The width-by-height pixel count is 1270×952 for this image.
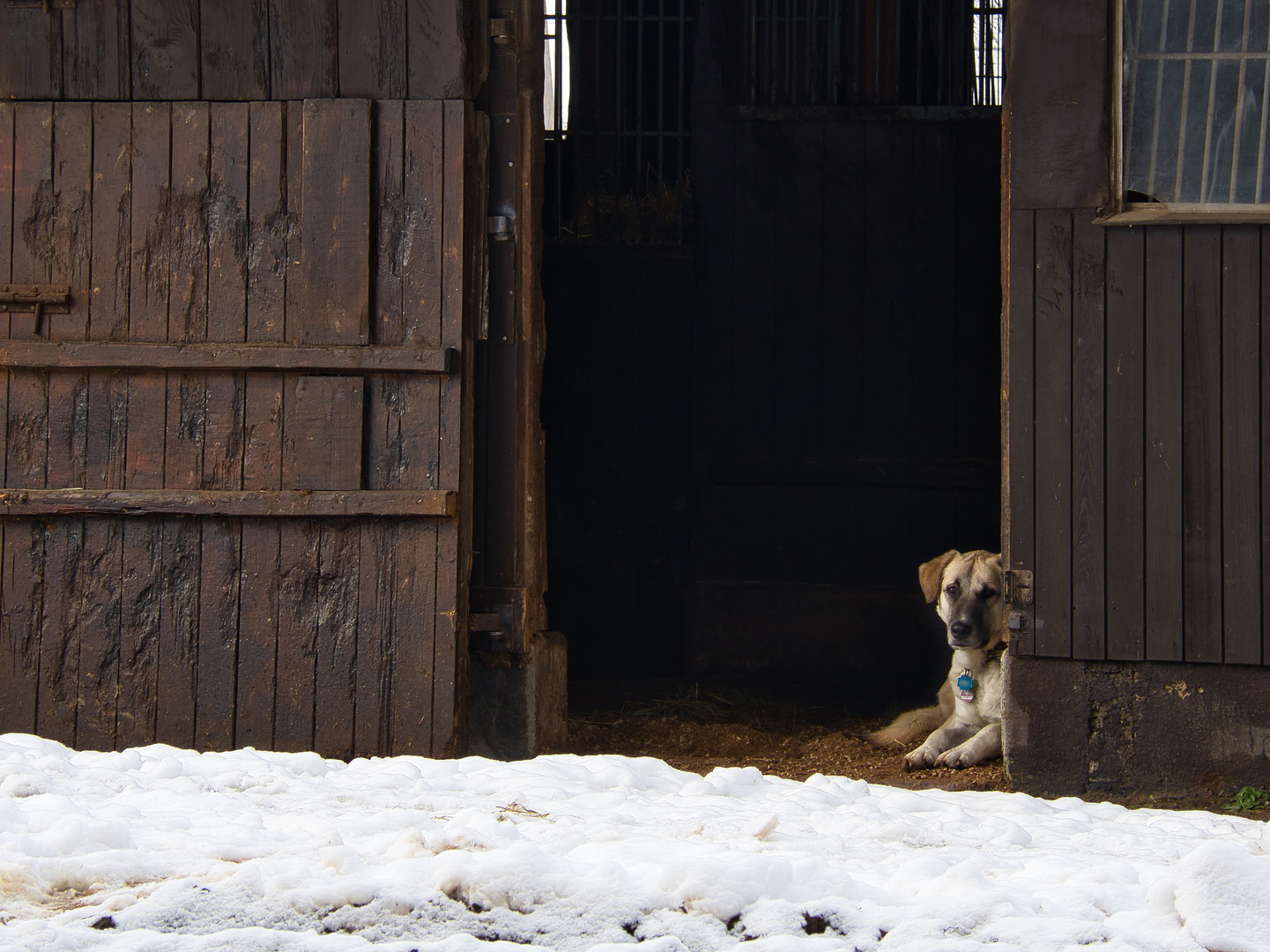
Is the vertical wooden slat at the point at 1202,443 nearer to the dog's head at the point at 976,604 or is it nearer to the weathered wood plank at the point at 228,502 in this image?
the dog's head at the point at 976,604

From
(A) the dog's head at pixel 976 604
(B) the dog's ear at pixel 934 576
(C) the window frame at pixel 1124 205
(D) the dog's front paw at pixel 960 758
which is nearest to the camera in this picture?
(C) the window frame at pixel 1124 205

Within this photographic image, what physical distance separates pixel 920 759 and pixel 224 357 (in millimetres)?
3167

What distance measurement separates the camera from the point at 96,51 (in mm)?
4113

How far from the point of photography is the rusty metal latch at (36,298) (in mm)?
4066

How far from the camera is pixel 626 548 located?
741 cm

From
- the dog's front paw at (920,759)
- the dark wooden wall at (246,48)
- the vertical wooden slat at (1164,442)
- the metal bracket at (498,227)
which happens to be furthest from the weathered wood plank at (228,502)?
the vertical wooden slat at (1164,442)

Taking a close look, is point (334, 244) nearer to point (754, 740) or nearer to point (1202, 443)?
point (754, 740)

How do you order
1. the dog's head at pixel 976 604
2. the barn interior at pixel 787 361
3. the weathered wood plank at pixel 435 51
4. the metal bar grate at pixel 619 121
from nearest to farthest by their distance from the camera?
1. the weathered wood plank at pixel 435 51
2. the dog's head at pixel 976 604
3. the barn interior at pixel 787 361
4. the metal bar grate at pixel 619 121

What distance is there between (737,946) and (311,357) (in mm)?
2851

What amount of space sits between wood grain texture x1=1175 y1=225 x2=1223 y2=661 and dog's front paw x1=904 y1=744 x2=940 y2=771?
3.69 feet

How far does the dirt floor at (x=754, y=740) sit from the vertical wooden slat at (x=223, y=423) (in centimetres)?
142

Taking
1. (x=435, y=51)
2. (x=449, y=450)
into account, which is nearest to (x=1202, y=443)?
(x=449, y=450)

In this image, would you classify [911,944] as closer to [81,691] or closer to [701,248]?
[81,691]

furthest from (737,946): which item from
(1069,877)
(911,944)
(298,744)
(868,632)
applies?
(868,632)
